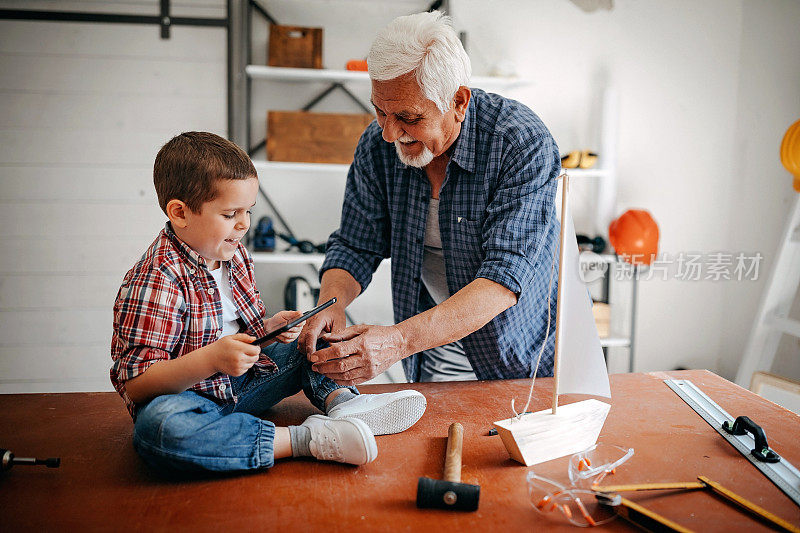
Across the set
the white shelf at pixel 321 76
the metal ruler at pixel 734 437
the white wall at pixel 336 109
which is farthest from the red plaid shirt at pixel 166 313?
the white wall at pixel 336 109

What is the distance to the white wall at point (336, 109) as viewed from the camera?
3.10m

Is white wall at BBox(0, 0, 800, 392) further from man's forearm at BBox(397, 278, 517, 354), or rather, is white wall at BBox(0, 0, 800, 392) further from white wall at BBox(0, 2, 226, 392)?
man's forearm at BBox(397, 278, 517, 354)

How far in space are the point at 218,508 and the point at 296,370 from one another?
1.54 feet

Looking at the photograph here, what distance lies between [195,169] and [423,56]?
21.6 inches

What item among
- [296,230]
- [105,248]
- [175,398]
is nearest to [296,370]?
[175,398]

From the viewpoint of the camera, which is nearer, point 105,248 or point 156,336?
point 156,336

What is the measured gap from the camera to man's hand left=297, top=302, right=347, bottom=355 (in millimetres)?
1347

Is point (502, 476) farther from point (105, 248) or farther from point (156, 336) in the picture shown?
point (105, 248)

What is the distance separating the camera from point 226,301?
1329mm

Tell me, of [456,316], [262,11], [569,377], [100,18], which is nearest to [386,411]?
[456,316]

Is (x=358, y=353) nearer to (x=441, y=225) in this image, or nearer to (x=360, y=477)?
(x=360, y=477)

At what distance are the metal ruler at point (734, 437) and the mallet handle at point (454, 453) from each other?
1.68 ft

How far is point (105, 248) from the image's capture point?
3.17 meters

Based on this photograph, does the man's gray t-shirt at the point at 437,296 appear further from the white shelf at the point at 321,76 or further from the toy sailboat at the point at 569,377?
the white shelf at the point at 321,76
